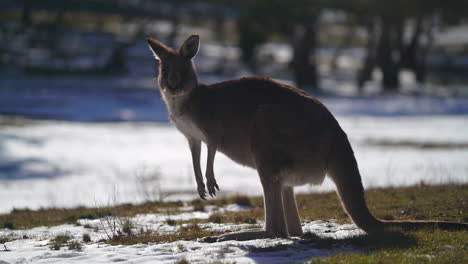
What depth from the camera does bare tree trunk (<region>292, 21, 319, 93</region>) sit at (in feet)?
141

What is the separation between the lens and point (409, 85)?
49844 millimetres

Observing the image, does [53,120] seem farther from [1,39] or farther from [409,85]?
[409,85]

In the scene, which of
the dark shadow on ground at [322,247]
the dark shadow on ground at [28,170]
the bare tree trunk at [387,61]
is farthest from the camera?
the bare tree trunk at [387,61]

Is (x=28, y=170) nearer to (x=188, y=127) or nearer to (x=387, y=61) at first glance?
(x=188, y=127)

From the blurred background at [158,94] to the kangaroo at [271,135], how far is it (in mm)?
2058

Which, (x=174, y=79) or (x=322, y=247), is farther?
(x=174, y=79)

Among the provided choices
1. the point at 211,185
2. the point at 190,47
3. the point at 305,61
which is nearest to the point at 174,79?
the point at 190,47

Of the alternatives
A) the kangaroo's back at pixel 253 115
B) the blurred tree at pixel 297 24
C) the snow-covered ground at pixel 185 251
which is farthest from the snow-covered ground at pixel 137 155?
the blurred tree at pixel 297 24

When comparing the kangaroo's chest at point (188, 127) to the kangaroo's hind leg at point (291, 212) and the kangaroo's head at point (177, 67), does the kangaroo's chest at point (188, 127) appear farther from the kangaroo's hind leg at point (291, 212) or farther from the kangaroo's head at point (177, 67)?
the kangaroo's hind leg at point (291, 212)

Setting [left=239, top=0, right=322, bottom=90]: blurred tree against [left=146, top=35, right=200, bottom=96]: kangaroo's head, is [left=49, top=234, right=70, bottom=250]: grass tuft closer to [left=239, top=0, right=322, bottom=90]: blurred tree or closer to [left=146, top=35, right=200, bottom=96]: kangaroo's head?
[left=146, top=35, right=200, bottom=96]: kangaroo's head

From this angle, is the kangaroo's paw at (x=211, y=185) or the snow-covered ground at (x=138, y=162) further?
the snow-covered ground at (x=138, y=162)

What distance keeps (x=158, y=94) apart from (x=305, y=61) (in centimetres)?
1219

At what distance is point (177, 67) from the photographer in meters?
6.68

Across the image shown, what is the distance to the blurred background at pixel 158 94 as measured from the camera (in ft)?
54.3
